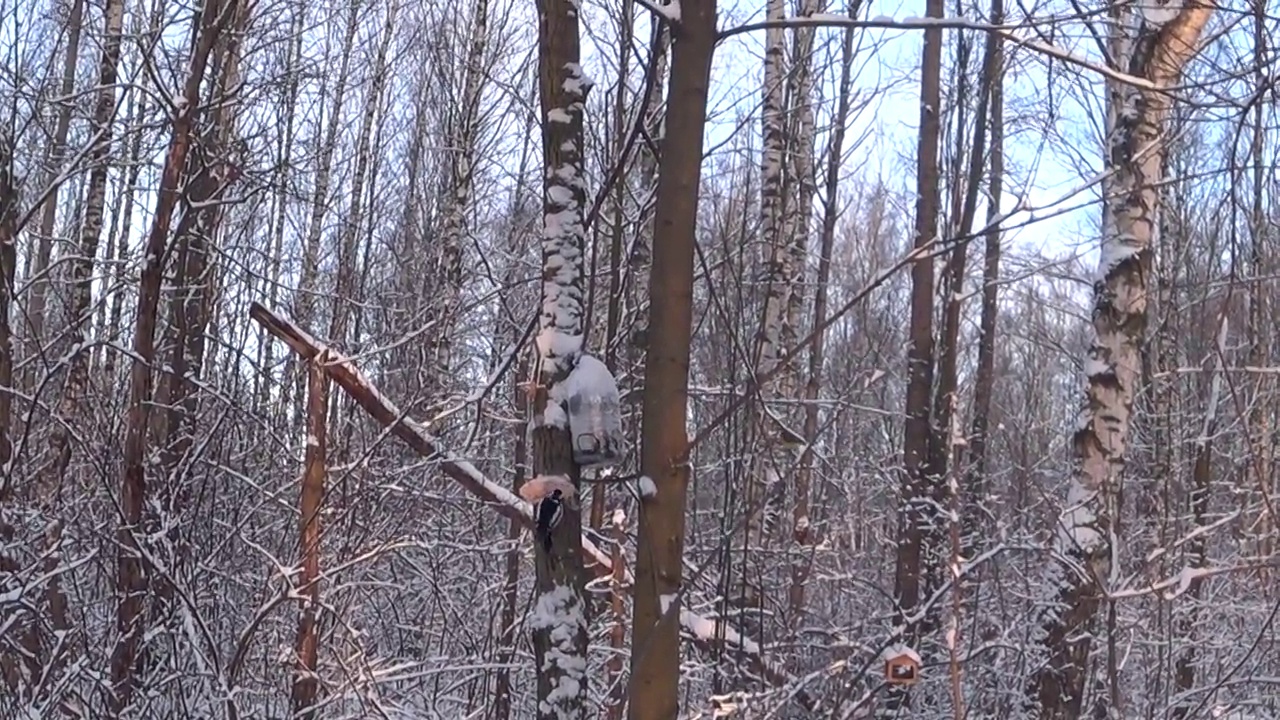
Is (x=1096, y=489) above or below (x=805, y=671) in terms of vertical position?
above

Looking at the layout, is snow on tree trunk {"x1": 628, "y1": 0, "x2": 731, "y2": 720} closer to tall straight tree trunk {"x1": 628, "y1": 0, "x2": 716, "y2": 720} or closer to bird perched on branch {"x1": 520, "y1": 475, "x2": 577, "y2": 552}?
tall straight tree trunk {"x1": 628, "y1": 0, "x2": 716, "y2": 720}

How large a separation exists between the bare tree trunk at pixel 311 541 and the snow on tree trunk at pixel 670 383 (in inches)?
87.0

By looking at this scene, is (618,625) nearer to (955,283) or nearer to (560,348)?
(560,348)

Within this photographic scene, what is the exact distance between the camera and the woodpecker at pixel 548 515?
10.5 feet

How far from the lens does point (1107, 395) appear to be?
235 inches

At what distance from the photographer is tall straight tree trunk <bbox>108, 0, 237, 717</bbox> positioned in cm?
463

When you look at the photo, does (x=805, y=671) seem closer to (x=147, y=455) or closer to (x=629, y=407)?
(x=629, y=407)

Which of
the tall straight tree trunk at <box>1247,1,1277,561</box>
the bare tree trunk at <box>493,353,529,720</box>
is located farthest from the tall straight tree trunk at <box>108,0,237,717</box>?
the tall straight tree trunk at <box>1247,1,1277,561</box>

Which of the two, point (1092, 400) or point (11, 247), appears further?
point (1092, 400)

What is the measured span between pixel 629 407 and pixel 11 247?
3090 millimetres

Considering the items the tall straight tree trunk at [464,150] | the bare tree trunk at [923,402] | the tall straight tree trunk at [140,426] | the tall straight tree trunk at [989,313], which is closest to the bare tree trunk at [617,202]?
the tall straight tree trunk at [140,426]

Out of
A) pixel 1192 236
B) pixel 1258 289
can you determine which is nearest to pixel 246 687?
pixel 1258 289

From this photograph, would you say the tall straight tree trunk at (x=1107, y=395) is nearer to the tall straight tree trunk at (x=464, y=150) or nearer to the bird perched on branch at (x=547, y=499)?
the bird perched on branch at (x=547, y=499)

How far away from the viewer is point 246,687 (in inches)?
196
